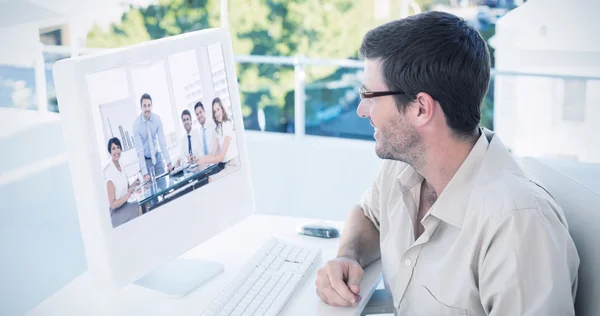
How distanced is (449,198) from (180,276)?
586 mm

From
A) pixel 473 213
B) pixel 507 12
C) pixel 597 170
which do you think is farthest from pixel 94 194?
pixel 507 12

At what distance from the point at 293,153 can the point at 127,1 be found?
1.42 meters

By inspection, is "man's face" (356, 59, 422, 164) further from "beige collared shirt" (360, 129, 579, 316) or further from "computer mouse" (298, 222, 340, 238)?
"computer mouse" (298, 222, 340, 238)

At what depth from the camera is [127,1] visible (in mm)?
3613

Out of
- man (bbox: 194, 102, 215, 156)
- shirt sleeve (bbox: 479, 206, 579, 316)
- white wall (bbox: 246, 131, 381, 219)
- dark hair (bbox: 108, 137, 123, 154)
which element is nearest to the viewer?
shirt sleeve (bbox: 479, 206, 579, 316)

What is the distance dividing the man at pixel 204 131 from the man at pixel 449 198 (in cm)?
32

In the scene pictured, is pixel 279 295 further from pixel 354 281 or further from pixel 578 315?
pixel 578 315

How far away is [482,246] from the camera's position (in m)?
1.19

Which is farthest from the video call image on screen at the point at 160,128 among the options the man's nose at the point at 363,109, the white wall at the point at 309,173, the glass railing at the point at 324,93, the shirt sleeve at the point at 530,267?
the glass railing at the point at 324,93

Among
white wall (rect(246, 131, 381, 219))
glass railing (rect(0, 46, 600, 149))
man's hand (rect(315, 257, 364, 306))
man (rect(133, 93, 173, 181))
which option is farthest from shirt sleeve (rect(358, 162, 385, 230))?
glass railing (rect(0, 46, 600, 149))

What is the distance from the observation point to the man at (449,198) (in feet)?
3.69

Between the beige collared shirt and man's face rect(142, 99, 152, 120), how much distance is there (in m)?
0.57

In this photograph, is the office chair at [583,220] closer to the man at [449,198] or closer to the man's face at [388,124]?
the man at [449,198]

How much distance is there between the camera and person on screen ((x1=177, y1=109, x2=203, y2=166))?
1350 millimetres
